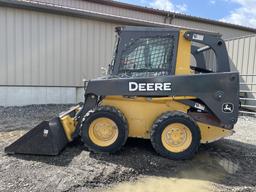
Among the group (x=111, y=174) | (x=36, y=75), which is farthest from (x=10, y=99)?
(x=111, y=174)

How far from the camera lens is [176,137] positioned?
4594 mm

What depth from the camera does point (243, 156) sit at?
5027 mm

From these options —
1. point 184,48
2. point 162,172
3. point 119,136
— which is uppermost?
point 184,48

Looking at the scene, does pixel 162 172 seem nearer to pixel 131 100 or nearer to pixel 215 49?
pixel 131 100

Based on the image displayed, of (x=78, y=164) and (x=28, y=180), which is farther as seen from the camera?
(x=78, y=164)

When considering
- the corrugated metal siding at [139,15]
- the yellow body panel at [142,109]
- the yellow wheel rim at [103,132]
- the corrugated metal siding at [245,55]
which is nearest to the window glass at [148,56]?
the yellow body panel at [142,109]

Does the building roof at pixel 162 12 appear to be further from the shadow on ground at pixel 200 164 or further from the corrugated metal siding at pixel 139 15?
the shadow on ground at pixel 200 164

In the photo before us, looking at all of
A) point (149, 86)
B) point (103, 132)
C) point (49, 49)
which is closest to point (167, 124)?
point (149, 86)

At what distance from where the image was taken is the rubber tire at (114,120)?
4586mm

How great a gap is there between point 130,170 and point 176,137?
971 mm

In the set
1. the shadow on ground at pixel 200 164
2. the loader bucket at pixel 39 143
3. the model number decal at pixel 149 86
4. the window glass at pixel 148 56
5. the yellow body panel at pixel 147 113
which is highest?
the window glass at pixel 148 56

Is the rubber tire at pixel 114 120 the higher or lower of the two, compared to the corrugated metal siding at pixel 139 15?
lower

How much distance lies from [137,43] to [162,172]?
212cm

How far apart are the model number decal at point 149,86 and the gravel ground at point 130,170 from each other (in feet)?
3.59
